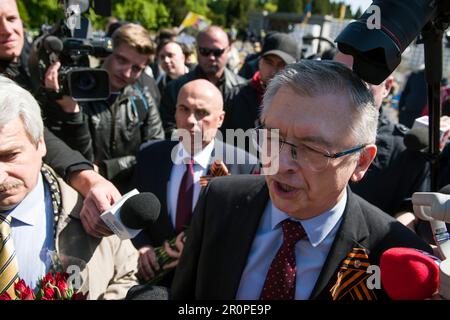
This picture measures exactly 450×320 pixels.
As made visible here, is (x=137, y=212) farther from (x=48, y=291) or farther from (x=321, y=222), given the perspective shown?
(x=321, y=222)

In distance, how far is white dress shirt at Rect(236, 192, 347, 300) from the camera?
142 centimetres

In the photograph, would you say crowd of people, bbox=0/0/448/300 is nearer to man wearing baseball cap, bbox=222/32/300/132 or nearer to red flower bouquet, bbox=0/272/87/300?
red flower bouquet, bbox=0/272/87/300

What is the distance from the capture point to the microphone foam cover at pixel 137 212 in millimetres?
1501

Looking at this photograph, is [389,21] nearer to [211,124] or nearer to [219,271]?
[219,271]

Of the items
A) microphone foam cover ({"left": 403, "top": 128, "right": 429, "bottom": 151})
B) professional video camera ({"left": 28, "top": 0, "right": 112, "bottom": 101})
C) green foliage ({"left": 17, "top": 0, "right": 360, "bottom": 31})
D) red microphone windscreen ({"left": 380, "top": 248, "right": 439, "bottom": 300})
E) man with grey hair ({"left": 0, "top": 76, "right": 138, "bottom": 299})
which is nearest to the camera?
red microphone windscreen ({"left": 380, "top": 248, "right": 439, "bottom": 300})

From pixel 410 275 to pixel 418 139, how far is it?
1.16m

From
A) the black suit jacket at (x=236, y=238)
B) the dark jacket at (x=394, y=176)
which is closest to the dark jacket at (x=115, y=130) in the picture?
the black suit jacket at (x=236, y=238)

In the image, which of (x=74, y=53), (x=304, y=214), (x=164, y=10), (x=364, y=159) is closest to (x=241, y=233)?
(x=304, y=214)

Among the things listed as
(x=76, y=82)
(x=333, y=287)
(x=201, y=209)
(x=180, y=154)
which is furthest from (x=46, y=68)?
(x=333, y=287)

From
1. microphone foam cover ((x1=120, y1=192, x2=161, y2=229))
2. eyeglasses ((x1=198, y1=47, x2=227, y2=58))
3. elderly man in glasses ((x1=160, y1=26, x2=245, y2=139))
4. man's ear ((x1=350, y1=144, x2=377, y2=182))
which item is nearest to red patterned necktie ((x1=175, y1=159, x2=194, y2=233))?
microphone foam cover ((x1=120, y1=192, x2=161, y2=229))

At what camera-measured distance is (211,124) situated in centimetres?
267

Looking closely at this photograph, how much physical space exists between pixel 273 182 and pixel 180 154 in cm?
124

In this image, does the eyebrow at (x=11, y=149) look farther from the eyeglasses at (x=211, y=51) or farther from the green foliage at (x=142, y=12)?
the green foliage at (x=142, y=12)

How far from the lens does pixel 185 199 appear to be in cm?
242
